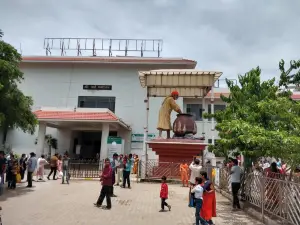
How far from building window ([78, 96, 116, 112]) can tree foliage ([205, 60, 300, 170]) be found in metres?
17.0

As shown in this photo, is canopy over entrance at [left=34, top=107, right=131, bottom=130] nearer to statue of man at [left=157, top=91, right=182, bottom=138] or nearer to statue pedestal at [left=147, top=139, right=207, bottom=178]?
statue of man at [left=157, top=91, right=182, bottom=138]

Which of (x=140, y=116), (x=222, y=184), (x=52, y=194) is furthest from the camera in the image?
(x=140, y=116)

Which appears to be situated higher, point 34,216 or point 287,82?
point 287,82

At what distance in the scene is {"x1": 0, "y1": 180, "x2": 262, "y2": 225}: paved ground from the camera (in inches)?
304

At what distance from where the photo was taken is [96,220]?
7672mm

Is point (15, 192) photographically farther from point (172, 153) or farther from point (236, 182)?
point (236, 182)

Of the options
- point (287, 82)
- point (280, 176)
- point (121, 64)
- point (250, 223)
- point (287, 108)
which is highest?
point (121, 64)

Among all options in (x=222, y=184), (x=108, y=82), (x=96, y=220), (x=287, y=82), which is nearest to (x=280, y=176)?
(x=287, y=82)

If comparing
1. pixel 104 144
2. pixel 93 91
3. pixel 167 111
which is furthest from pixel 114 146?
pixel 93 91

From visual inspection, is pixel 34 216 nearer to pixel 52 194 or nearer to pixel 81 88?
pixel 52 194

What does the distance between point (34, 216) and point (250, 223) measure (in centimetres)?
552

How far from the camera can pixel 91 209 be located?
355 inches

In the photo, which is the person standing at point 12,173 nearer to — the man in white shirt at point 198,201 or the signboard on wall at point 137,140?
the man in white shirt at point 198,201

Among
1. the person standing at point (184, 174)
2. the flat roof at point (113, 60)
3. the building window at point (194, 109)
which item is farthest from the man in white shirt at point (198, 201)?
the building window at point (194, 109)
